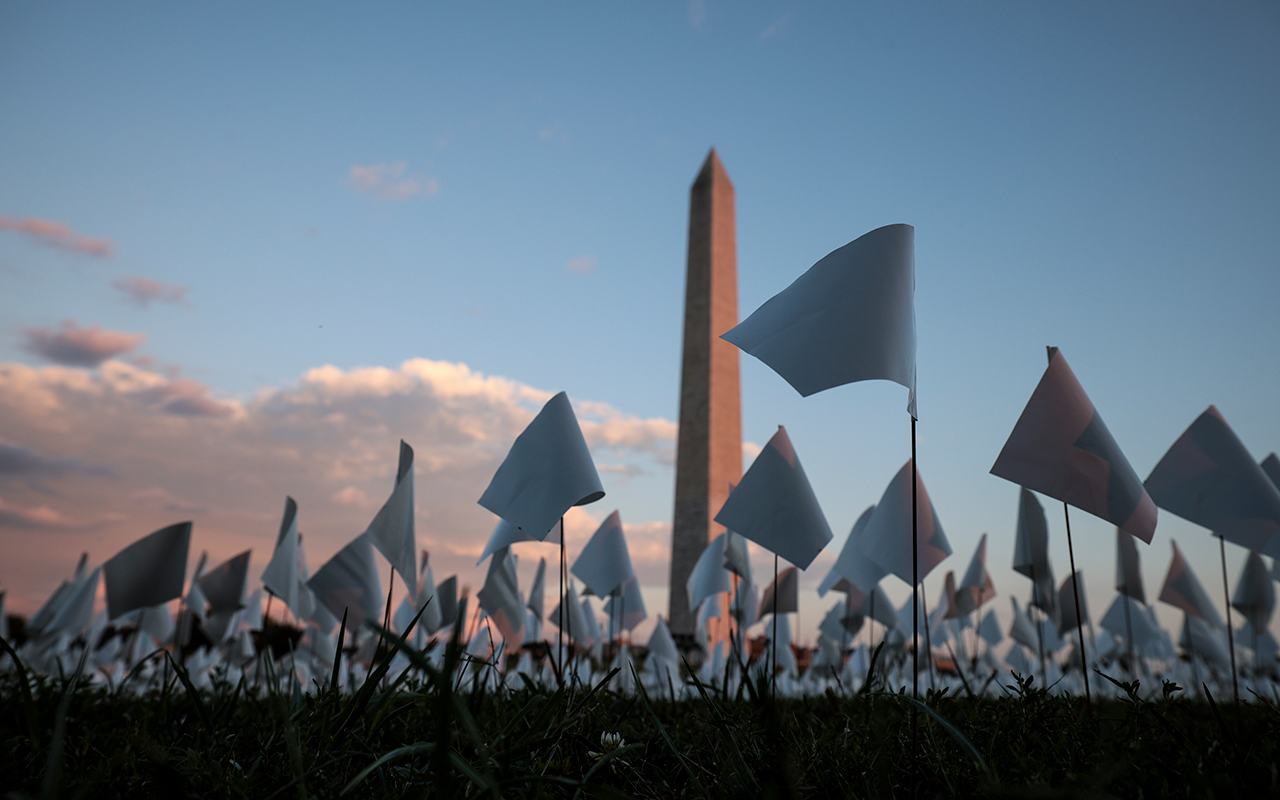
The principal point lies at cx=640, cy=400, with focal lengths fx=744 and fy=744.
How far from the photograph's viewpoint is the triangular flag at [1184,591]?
6.62 m

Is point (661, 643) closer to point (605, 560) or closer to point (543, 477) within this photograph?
point (605, 560)

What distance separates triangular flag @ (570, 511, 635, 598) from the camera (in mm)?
5066

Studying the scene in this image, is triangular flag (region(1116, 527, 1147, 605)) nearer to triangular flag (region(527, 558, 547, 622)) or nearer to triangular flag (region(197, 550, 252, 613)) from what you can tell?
triangular flag (region(527, 558, 547, 622))

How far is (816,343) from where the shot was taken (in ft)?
5.57

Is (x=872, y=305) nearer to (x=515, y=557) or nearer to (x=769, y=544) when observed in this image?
(x=769, y=544)

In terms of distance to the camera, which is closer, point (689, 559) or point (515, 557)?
point (515, 557)

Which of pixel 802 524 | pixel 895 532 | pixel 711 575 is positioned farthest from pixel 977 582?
pixel 802 524

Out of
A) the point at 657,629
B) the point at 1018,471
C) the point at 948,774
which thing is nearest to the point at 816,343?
the point at 1018,471

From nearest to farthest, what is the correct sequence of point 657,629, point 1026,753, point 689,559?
point 1026,753 < point 657,629 < point 689,559

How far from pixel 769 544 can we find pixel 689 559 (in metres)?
14.7

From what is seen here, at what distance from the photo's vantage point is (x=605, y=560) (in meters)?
5.15

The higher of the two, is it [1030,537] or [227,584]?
[1030,537]

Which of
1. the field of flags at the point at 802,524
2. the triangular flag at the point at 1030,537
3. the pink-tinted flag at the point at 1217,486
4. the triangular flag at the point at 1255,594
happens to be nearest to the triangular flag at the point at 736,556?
the field of flags at the point at 802,524

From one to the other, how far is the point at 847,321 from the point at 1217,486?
199cm
